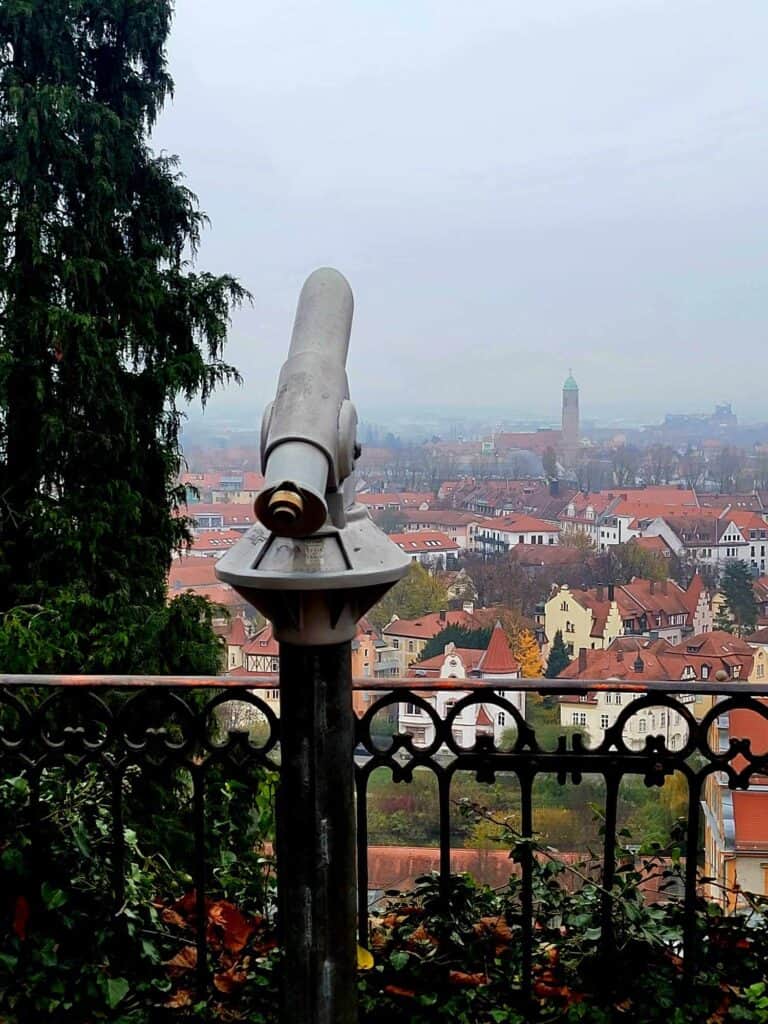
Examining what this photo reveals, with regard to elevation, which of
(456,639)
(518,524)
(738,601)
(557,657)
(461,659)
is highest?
(518,524)

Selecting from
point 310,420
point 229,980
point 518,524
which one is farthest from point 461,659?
point 518,524

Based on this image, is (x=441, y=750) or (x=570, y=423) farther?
(x=570, y=423)

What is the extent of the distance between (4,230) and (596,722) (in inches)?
373

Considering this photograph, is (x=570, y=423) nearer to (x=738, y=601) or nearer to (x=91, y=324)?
(x=738, y=601)

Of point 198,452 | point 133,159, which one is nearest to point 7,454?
point 198,452

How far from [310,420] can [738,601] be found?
14922 mm

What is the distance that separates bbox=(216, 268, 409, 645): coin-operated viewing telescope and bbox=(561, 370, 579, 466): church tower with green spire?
22.0 meters

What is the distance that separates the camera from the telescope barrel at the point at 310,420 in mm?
1495

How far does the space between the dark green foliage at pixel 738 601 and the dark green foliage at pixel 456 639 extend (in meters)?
3.67

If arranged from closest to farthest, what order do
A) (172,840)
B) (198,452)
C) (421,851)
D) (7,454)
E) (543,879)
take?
(543,879) → (421,851) → (172,840) → (7,454) → (198,452)

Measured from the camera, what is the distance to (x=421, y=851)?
4367 mm

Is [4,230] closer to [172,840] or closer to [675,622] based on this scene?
[172,840]

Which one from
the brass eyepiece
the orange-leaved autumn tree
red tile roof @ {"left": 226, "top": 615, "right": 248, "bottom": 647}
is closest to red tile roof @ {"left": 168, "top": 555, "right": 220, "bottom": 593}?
red tile roof @ {"left": 226, "top": 615, "right": 248, "bottom": 647}

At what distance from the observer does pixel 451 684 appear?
230cm
